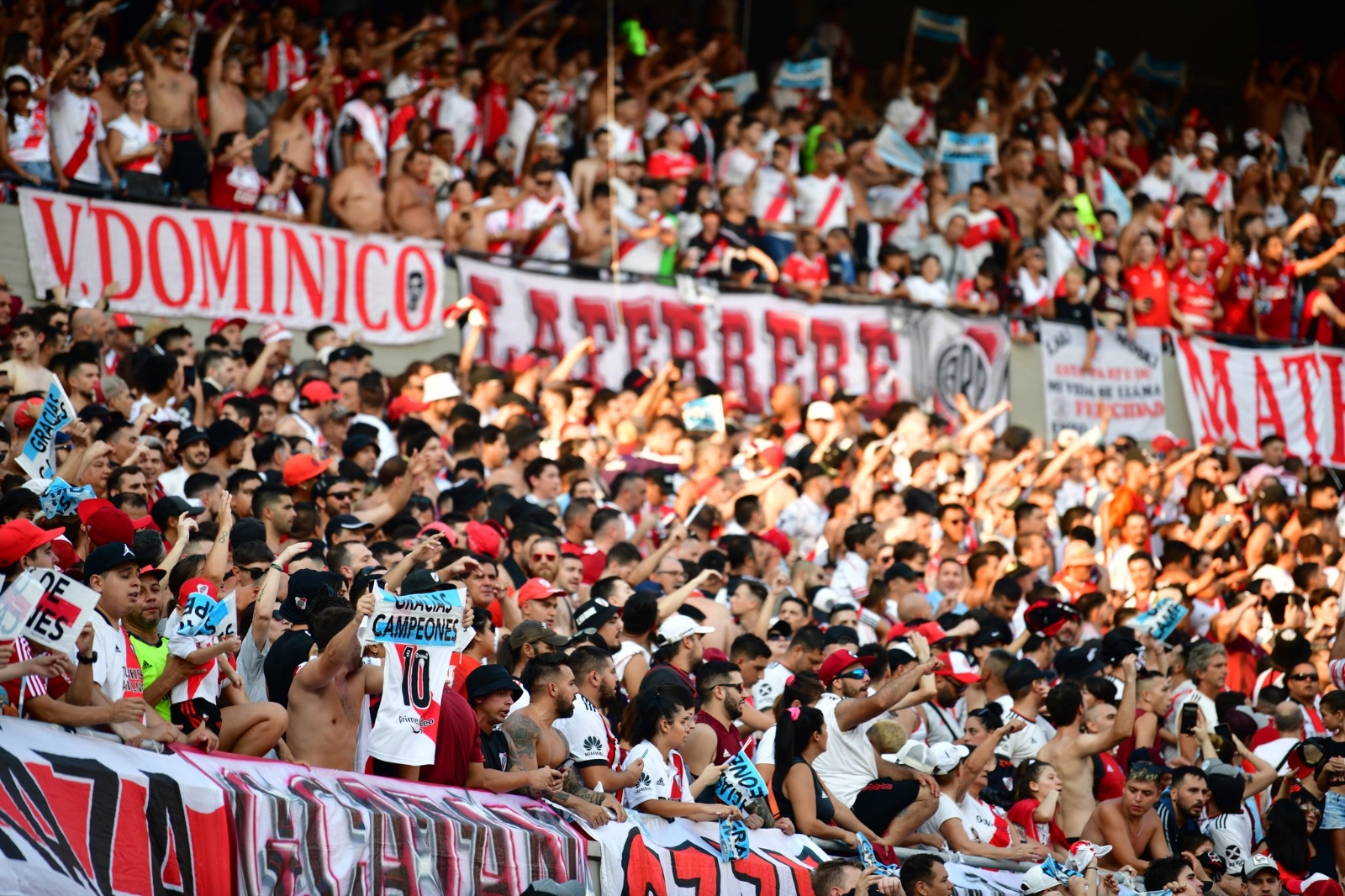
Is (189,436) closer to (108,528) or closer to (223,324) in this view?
(108,528)

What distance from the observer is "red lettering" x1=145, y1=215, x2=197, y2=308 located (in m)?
14.0

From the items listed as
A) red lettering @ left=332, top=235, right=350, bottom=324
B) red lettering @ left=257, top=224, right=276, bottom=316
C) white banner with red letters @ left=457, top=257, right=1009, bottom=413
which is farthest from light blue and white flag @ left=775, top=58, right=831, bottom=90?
red lettering @ left=257, top=224, right=276, bottom=316

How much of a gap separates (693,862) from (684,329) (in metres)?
9.23

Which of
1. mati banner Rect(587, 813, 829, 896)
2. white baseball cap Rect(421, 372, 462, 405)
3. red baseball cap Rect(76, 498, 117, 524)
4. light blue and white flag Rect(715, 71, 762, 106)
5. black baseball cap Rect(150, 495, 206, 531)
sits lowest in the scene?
mati banner Rect(587, 813, 829, 896)

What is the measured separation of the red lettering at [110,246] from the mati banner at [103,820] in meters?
8.03

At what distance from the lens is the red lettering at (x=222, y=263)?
563 inches

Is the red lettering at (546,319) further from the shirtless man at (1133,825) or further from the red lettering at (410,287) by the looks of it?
the shirtless man at (1133,825)

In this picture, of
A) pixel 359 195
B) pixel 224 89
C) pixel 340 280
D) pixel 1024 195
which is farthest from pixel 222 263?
pixel 1024 195

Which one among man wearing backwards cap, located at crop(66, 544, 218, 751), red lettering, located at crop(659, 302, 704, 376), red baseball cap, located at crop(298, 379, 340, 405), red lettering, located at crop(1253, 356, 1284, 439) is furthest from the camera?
red lettering, located at crop(1253, 356, 1284, 439)

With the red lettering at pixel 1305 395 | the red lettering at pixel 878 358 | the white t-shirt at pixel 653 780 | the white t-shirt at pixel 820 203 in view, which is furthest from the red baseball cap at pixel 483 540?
the red lettering at pixel 1305 395

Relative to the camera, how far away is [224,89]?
15.0 m

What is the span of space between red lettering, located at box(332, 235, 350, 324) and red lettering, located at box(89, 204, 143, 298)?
160cm

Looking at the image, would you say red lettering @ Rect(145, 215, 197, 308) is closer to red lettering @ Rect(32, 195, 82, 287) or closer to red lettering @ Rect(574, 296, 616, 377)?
red lettering @ Rect(32, 195, 82, 287)

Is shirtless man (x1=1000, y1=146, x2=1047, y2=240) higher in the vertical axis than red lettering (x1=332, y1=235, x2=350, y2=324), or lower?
higher
